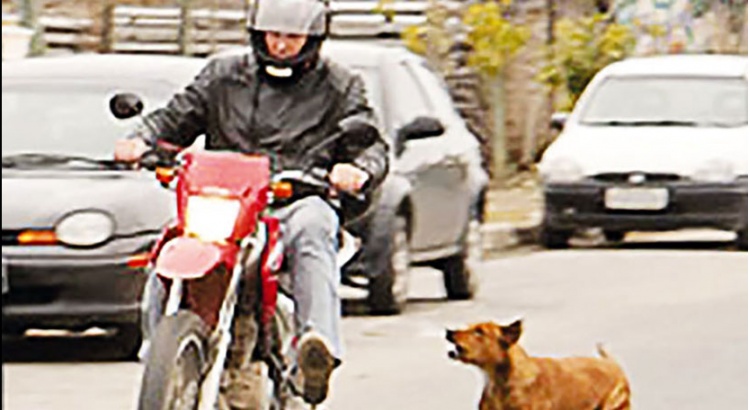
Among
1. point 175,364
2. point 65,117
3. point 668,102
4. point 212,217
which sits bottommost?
point 668,102

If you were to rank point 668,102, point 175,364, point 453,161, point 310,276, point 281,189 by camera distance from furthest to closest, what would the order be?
1. point 668,102
2. point 453,161
3. point 310,276
4. point 281,189
5. point 175,364

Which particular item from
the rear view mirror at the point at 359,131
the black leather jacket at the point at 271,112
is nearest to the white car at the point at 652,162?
the black leather jacket at the point at 271,112

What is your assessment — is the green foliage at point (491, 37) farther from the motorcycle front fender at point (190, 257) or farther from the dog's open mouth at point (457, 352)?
the motorcycle front fender at point (190, 257)

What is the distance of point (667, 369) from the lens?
11.1 metres

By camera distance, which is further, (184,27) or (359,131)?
(184,27)

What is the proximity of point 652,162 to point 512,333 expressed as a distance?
985 centimetres

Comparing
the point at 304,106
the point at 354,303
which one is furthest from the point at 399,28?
the point at 304,106

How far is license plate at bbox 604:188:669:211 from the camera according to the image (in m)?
17.9

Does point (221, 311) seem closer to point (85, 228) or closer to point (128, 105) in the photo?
point (128, 105)

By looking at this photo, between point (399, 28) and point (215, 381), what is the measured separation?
18.9m

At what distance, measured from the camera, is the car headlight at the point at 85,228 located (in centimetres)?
1080

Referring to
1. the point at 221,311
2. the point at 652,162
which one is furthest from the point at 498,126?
the point at 221,311

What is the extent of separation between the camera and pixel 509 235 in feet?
61.1

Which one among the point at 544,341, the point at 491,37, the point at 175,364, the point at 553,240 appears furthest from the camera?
the point at 491,37
